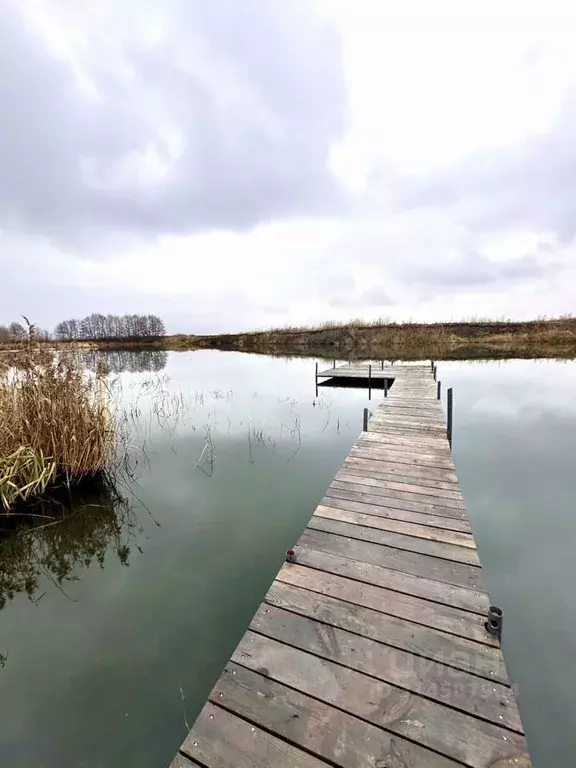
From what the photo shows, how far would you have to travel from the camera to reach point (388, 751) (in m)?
1.47

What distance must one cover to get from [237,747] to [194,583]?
7.07 ft

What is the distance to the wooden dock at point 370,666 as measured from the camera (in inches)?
58.6

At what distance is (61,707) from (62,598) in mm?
1259

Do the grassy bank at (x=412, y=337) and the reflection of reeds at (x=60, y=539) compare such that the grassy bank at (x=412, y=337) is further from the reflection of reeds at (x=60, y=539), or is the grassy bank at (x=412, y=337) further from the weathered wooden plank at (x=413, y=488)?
the weathered wooden plank at (x=413, y=488)

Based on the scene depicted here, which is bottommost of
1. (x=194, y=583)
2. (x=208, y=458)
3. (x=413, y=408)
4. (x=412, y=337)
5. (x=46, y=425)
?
(x=194, y=583)

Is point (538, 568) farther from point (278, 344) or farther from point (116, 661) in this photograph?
point (278, 344)

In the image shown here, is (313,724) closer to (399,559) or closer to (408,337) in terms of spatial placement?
(399,559)

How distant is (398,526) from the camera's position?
10.8 feet

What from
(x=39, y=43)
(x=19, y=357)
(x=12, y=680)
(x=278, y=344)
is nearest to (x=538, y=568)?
(x=12, y=680)

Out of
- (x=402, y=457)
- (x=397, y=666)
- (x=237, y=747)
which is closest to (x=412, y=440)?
(x=402, y=457)

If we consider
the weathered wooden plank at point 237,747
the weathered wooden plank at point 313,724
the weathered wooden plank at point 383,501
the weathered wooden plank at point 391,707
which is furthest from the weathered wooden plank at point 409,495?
the weathered wooden plank at point 237,747

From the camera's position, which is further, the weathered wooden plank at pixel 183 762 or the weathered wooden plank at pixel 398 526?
the weathered wooden plank at pixel 398 526

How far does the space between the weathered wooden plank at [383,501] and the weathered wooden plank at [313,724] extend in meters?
2.12

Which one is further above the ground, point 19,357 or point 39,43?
point 39,43
